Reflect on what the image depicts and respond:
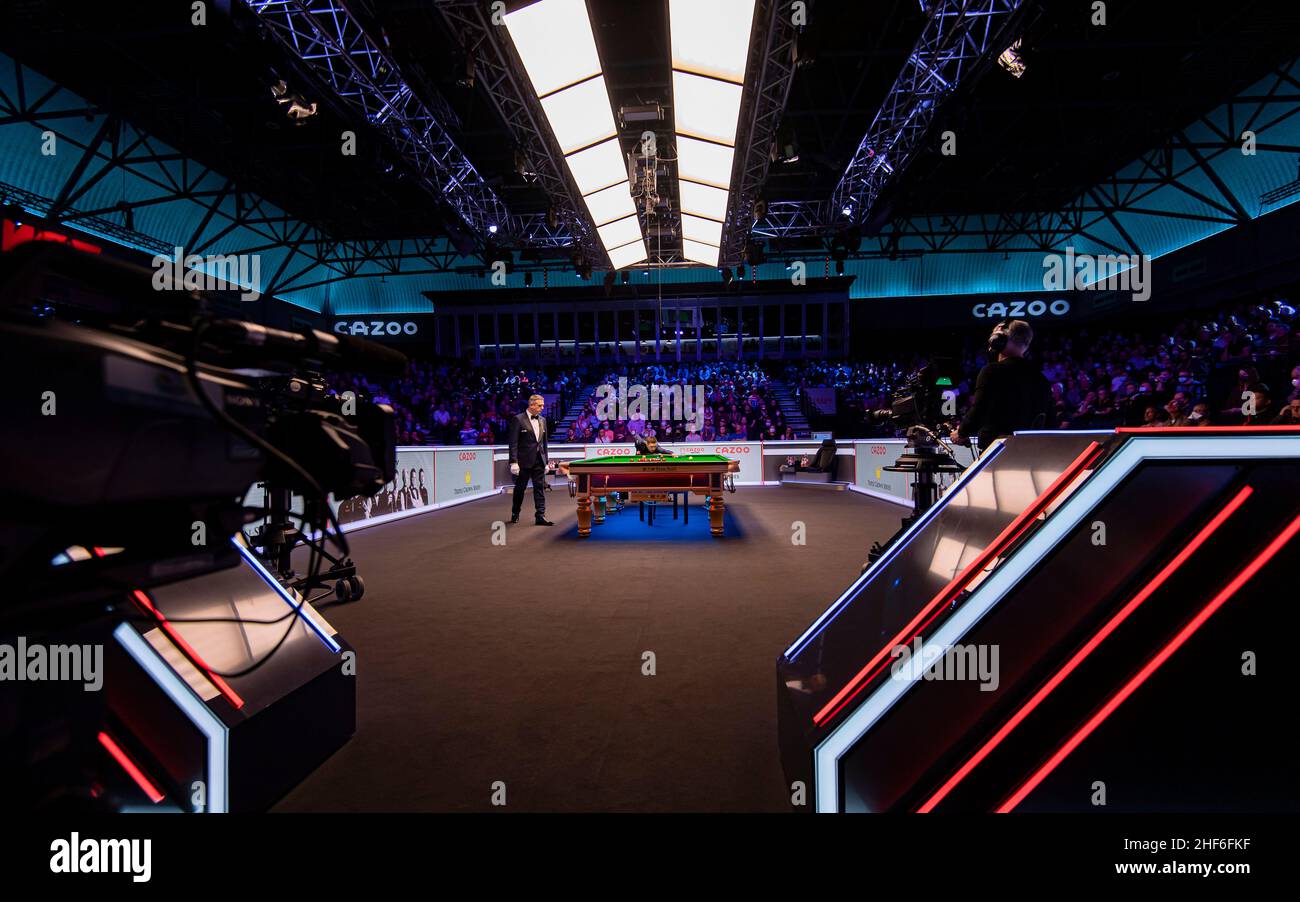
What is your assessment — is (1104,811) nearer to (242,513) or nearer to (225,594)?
(242,513)

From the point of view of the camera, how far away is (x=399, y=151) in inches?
305

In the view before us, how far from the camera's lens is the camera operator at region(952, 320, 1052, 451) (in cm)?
372

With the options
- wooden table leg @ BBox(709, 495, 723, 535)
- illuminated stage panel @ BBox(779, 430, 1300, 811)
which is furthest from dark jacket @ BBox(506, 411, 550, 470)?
illuminated stage panel @ BBox(779, 430, 1300, 811)

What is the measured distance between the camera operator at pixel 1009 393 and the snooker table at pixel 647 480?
2.82 metres

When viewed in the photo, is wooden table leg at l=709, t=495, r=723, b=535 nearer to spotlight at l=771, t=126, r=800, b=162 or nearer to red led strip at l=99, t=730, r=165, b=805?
spotlight at l=771, t=126, r=800, b=162

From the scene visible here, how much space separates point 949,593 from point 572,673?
1748 mm

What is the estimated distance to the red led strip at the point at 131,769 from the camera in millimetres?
1507

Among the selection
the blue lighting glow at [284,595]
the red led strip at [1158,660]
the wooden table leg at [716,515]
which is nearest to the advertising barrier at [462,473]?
the wooden table leg at [716,515]

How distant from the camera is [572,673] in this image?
2727 millimetres

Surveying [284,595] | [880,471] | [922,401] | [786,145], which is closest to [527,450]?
[922,401]

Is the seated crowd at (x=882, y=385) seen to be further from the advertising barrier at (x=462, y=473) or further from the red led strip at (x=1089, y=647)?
the red led strip at (x=1089, y=647)

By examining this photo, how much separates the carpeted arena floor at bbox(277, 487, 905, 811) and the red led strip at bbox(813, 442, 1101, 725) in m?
0.41
